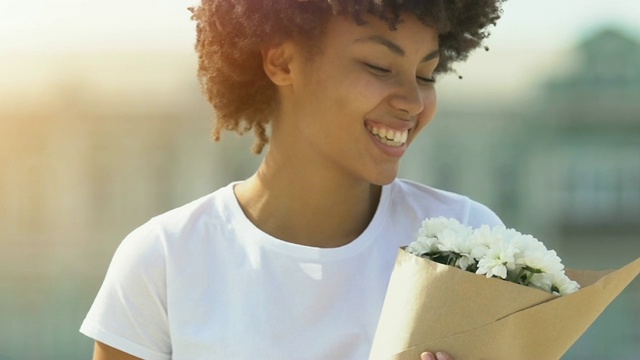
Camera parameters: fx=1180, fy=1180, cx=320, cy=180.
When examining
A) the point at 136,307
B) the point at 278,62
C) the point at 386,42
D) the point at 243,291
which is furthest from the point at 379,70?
the point at 136,307

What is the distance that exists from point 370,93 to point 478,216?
29cm

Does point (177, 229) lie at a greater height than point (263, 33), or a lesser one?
lesser

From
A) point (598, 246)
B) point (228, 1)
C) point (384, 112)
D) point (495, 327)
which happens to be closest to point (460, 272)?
point (495, 327)


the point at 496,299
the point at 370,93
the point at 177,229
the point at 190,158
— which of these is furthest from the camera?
the point at 190,158

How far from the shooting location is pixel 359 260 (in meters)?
1.74

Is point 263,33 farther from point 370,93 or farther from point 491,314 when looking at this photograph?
point 491,314

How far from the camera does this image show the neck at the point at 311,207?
5.84 ft

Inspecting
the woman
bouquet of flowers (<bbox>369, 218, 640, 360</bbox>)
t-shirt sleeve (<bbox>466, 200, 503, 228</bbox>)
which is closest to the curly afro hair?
the woman

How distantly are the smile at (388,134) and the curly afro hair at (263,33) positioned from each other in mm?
145

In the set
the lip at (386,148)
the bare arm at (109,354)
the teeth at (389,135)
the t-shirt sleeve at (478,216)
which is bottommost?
the bare arm at (109,354)

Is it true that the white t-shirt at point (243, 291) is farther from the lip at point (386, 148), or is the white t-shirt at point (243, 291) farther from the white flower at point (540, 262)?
the white flower at point (540, 262)

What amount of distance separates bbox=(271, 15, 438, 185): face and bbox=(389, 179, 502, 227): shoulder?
0.11 m

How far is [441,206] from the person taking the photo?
5.90 feet

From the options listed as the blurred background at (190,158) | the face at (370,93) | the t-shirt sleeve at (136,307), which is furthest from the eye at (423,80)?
the blurred background at (190,158)
